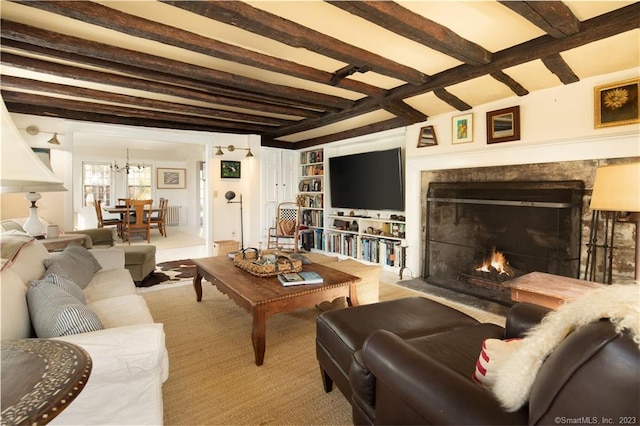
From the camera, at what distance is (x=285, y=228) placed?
596 centimetres

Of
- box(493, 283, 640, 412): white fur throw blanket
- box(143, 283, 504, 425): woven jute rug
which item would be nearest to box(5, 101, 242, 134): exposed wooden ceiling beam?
box(143, 283, 504, 425): woven jute rug

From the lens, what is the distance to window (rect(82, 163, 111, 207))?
29.6 ft

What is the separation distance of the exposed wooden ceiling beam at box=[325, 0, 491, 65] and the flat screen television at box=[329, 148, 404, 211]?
193cm

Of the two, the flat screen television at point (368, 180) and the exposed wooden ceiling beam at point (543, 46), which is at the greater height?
the exposed wooden ceiling beam at point (543, 46)

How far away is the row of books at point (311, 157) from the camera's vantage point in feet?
20.1

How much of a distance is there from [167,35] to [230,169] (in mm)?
3790

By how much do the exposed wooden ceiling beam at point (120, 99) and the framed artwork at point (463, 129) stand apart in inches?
106

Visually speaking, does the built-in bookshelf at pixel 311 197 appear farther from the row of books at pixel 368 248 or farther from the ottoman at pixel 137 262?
the ottoman at pixel 137 262

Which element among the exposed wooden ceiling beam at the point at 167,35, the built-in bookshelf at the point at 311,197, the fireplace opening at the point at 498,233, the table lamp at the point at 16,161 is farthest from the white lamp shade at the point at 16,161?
the built-in bookshelf at the point at 311,197

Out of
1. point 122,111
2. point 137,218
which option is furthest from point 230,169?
point 137,218

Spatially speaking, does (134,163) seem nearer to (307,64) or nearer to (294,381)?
(307,64)

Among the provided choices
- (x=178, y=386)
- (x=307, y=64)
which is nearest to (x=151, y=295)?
(x=178, y=386)

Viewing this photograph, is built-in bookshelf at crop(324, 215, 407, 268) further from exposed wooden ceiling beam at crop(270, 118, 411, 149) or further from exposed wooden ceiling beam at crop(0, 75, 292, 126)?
exposed wooden ceiling beam at crop(0, 75, 292, 126)

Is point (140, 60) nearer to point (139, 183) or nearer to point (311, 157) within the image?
point (311, 157)
